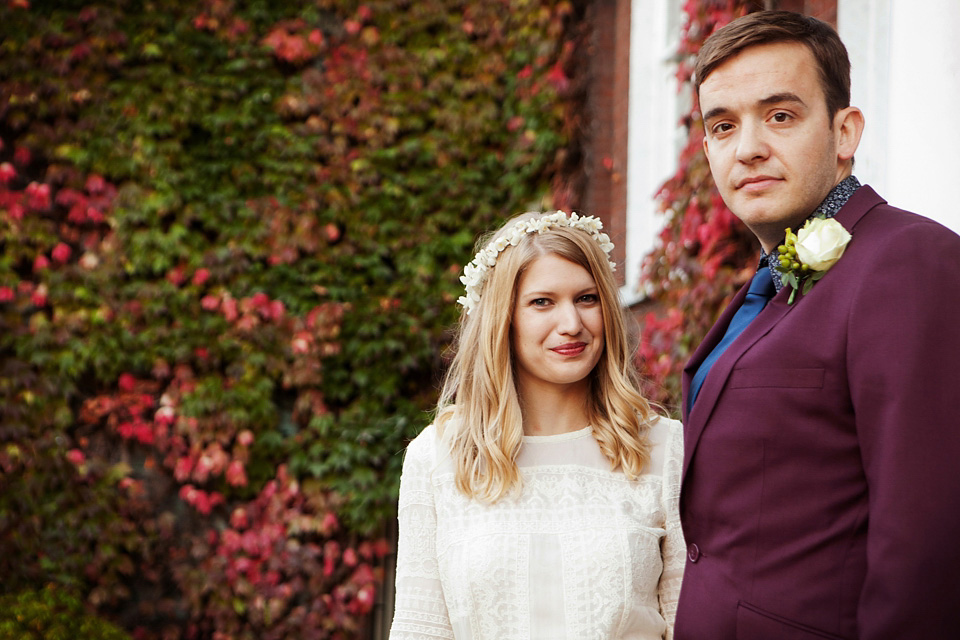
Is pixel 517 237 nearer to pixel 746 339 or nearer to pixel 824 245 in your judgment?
pixel 746 339

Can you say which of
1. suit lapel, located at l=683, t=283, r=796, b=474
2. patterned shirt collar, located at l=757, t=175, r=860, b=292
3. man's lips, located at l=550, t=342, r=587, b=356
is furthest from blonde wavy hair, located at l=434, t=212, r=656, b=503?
Answer: patterned shirt collar, located at l=757, t=175, r=860, b=292

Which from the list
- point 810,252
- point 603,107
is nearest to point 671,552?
point 810,252

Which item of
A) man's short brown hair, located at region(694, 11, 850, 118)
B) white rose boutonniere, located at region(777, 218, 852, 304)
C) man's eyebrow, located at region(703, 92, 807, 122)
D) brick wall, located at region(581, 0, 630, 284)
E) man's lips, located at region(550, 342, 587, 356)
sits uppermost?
brick wall, located at region(581, 0, 630, 284)

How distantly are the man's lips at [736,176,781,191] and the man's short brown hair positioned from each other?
17cm

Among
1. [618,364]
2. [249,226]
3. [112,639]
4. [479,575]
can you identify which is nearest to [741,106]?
[618,364]

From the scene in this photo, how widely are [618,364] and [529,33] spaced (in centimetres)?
424

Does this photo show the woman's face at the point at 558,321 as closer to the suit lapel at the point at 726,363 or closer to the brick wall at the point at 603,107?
the suit lapel at the point at 726,363

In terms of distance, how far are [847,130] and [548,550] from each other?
→ 1.26m

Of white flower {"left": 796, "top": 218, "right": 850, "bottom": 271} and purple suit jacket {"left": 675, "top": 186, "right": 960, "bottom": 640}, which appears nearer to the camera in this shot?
purple suit jacket {"left": 675, "top": 186, "right": 960, "bottom": 640}

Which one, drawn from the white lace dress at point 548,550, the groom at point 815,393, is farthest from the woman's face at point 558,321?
the groom at point 815,393

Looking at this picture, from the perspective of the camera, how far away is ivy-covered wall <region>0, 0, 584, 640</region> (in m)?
5.43

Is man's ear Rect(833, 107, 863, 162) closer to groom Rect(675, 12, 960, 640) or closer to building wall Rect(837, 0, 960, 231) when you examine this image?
groom Rect(675, 12, 960, 640)

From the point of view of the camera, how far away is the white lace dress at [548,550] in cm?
233

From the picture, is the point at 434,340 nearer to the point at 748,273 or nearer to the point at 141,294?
the point at 141,294
